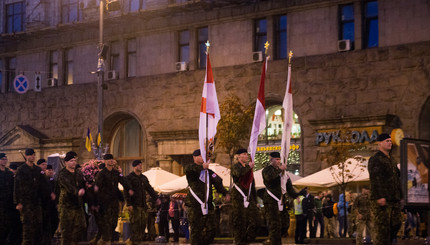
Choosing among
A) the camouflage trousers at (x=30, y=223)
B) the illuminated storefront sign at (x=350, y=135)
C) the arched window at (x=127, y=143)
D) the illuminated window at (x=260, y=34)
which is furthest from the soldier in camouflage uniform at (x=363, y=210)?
the arched window at (x=127, y=143)

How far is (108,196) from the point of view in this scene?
63.2ft

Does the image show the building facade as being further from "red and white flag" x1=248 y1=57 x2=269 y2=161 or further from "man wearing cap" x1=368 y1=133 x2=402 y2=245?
"man wearing cap" x1=368 y1=133 x2=402 y2=245

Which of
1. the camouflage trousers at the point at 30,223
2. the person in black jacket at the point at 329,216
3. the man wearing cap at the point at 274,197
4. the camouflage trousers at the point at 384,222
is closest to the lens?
the camouflage trousers at the point at 384,222

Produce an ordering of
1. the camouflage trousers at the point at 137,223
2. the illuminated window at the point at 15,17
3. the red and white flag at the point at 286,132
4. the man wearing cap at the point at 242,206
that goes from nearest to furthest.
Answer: the man wearing cap at the point at 242,206, the red and white flag at the point at 286,132, the camouflage trousers at the point at 137,223, the illuminated window at the point at 15,17

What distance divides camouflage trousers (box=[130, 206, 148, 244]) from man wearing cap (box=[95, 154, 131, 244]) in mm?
835

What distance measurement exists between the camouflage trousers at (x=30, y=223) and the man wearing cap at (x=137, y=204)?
2.84 metres

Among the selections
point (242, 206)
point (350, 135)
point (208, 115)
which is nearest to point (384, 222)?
point (242, 206)

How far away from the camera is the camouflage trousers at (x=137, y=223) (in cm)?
2006

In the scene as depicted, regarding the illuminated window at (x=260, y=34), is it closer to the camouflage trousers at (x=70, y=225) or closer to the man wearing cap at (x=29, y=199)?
the man wearing cap at (x=29, y=199)

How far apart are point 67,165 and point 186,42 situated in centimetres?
2252

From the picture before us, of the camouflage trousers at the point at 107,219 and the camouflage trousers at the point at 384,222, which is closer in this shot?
the camouflage trousers at the point at 384,222

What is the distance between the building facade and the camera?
32531mm

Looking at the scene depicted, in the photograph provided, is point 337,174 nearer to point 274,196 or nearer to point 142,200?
point 142,200

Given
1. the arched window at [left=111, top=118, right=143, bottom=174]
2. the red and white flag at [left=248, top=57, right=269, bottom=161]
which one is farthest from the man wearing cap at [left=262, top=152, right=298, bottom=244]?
the arched window at [left=111, top=118, right=143, bottom=174]
